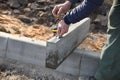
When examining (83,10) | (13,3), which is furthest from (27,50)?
(13,3)

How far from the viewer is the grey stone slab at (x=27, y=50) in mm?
5031

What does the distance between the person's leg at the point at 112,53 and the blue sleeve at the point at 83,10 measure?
0.82 ft

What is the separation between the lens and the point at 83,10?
12.3 ft

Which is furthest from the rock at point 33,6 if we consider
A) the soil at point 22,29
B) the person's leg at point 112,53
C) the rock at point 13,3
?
the person's leg at point 112,53

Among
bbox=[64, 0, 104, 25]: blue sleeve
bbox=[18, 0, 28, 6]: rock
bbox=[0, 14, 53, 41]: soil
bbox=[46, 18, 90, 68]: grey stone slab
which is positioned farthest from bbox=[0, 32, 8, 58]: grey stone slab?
bbox=[18, 0, 28, 6]: rock

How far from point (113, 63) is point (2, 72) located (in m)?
1.82

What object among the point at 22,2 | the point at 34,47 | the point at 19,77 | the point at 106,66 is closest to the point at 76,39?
the point at 34,47

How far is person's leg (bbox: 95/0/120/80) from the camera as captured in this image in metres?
3.80

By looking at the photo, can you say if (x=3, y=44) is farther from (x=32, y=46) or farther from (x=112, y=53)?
(x=112, y=53)

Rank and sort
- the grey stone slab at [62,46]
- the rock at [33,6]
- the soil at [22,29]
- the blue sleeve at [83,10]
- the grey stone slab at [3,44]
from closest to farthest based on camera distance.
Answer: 1. the blue sleeve at [83,10]
2. the grey stone slab at [62,46]
3. the grey stone slab at [3,44]
4. the soil at [22,29]
5. the rock at [33,6]

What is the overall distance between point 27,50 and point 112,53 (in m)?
1.65

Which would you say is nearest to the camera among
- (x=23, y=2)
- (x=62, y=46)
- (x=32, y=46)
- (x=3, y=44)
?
(x=62, y=46)

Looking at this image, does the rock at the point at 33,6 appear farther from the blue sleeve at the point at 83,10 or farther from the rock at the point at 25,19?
the blue sleeve at the point at 83,10

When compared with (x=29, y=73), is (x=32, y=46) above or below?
above
